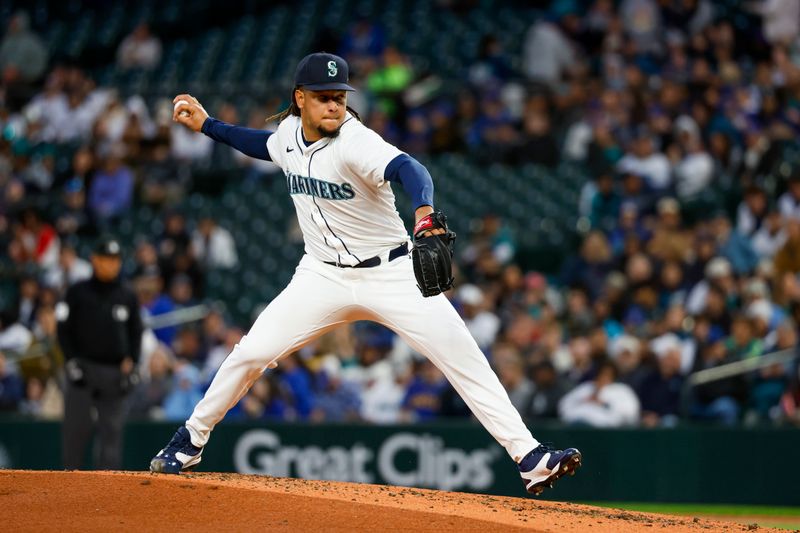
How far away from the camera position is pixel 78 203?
16031 millimetres

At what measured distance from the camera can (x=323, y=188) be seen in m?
6.34

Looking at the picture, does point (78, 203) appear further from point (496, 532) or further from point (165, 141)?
point (496, 532)

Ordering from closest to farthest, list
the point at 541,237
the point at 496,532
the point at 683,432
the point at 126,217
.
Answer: the point at 496,532
the point at 683,432
the point at 541,237
the point at 126,217

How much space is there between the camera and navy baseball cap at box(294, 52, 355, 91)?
6.28m

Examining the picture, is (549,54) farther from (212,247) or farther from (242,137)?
(242,137)

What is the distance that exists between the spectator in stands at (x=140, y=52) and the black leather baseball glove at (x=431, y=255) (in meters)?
13.5

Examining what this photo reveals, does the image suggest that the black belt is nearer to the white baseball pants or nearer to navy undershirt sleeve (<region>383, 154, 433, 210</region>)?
the white baseball pants

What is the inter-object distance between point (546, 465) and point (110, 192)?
1068cm

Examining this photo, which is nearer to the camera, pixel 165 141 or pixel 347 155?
pixel 347 155

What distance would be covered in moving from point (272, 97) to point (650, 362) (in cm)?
666

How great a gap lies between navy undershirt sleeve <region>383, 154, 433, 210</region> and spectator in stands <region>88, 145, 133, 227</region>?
10.4 metres

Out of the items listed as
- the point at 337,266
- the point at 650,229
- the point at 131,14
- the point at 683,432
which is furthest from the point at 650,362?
the point at 131,14

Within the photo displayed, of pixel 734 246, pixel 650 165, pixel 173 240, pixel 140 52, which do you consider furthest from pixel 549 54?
pixel 140 52

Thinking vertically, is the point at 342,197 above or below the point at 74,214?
below
